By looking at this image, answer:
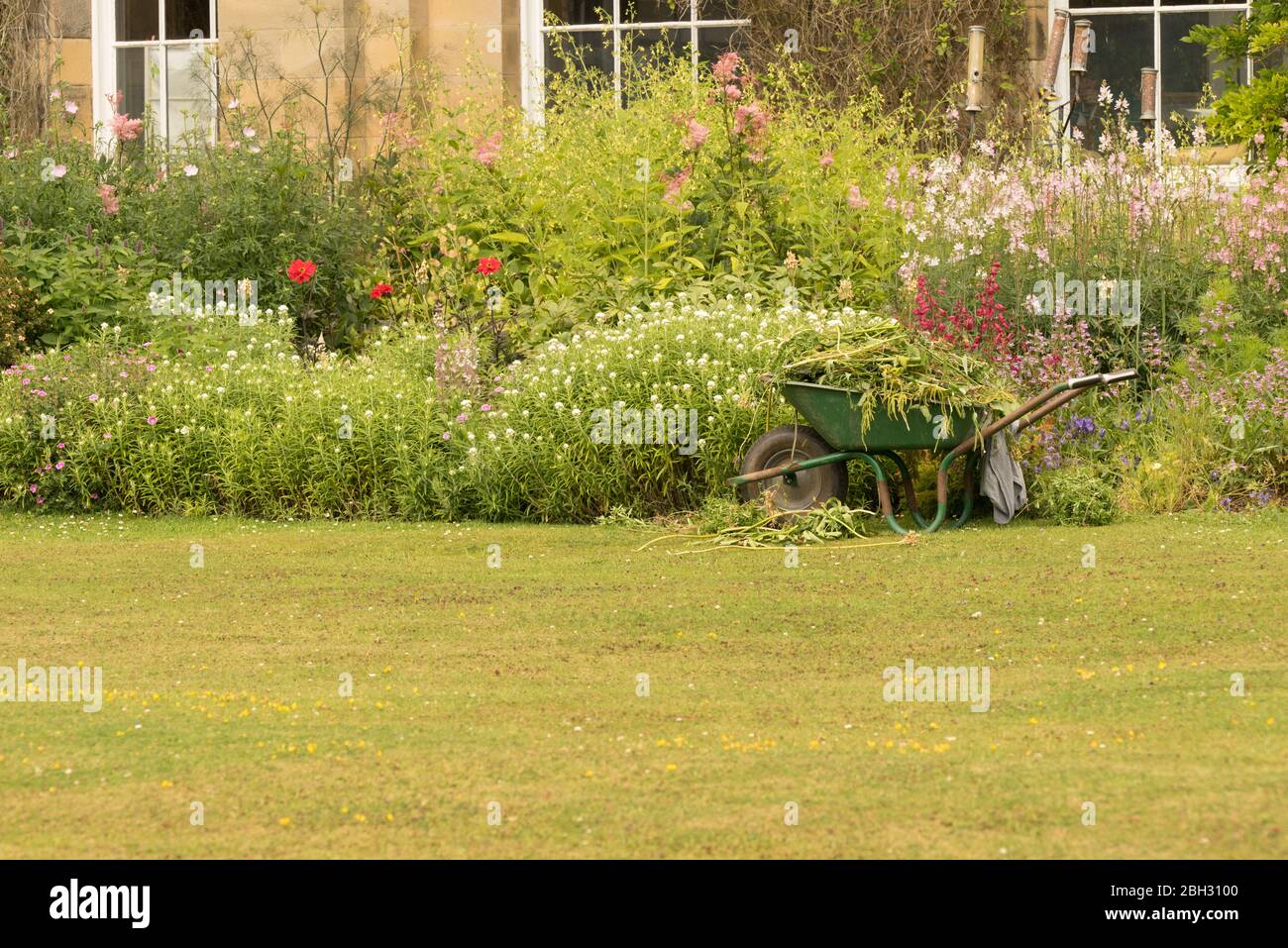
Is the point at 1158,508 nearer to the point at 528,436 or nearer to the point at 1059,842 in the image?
the point at 528,436

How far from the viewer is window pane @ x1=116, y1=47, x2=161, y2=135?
45.6 ft

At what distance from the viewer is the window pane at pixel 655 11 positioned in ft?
44.2

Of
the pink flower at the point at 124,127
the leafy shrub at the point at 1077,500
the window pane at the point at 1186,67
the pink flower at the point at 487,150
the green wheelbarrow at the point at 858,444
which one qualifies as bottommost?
the leafy shrub at the point at 1077,500

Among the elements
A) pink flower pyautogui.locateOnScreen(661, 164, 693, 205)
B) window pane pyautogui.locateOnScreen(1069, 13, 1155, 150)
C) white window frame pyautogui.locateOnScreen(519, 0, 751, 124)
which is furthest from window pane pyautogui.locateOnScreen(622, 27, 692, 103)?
window pane pyautogui.locateOnScreen(1069, 13, 1155, 150)

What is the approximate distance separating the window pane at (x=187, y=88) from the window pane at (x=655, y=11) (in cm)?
325

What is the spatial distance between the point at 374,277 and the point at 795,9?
3983mm

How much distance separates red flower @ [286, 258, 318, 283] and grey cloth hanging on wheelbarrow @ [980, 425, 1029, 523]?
4647 millimetres

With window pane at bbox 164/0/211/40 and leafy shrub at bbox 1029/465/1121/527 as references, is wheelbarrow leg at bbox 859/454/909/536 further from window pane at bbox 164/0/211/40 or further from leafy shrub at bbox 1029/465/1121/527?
window pane at bbox 164/0/211/40

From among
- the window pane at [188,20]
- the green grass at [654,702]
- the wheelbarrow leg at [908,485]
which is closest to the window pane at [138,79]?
the window pane at [188,20]

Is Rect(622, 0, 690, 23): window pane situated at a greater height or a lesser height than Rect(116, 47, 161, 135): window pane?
greater

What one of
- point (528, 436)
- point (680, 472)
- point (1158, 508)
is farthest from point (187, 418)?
point (1158, 508)

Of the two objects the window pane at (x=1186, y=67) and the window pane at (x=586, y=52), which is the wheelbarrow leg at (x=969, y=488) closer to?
the window pane at (x=1186, y=67)

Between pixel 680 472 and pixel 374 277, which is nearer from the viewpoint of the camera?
pixel 680 472

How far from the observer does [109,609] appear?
652 cm
